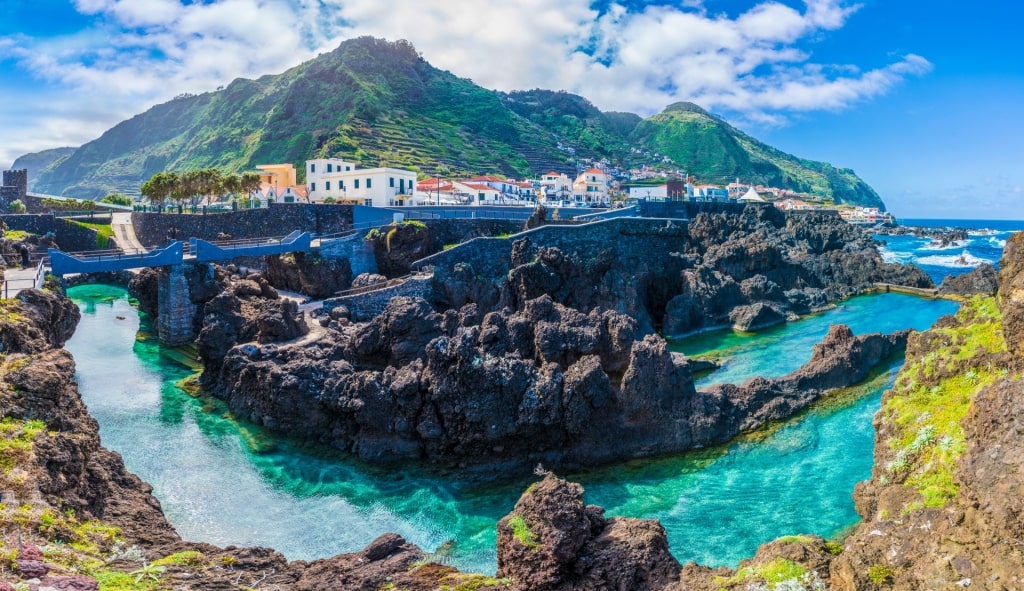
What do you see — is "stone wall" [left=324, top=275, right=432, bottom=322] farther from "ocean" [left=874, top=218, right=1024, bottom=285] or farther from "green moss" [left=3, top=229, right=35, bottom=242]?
"ocean" [left=874, top=218, right=1024, bottom=285]

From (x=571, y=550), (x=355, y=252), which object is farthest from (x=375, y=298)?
(x=571, y=550)

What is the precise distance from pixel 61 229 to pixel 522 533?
61.4 m

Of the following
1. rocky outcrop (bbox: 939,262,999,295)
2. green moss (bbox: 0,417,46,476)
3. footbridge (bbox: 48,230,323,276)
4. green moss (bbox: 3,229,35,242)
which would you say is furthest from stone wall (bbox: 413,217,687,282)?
green moss (bbox: 3,229,35,242)

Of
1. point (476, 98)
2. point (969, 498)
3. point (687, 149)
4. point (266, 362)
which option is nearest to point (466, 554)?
point (969, 498)

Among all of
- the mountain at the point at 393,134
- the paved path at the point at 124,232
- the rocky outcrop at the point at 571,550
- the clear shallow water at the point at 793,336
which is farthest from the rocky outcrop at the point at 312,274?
the mountain at the point at 393,134

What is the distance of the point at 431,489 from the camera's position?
68.6ft

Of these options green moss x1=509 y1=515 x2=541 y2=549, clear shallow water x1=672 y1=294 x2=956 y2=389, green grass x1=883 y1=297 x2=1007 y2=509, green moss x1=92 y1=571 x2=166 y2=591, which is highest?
green grass x1=883 y1=297 x2=1007 y2=509

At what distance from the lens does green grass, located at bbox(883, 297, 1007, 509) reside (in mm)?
11594

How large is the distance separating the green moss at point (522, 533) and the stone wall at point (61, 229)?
58231 millimetres

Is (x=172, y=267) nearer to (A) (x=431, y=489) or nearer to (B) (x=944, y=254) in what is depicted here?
(A) (x=431, y=489)

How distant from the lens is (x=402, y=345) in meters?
27.4

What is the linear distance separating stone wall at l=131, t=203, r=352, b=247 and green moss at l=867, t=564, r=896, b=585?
45315mm

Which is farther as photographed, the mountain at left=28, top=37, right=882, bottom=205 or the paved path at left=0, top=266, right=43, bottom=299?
the mountain at left=28, top=37, right=882, bottom=205

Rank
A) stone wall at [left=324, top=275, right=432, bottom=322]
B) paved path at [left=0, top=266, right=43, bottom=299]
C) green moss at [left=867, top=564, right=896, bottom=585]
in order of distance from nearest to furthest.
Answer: green moss at [left=867, top=564, right=896, bottom=585] < paved path at [left=0, top=266, right=43, bottom=299] < stone wall at [left=324, top=275, right=432, bottom=322]
